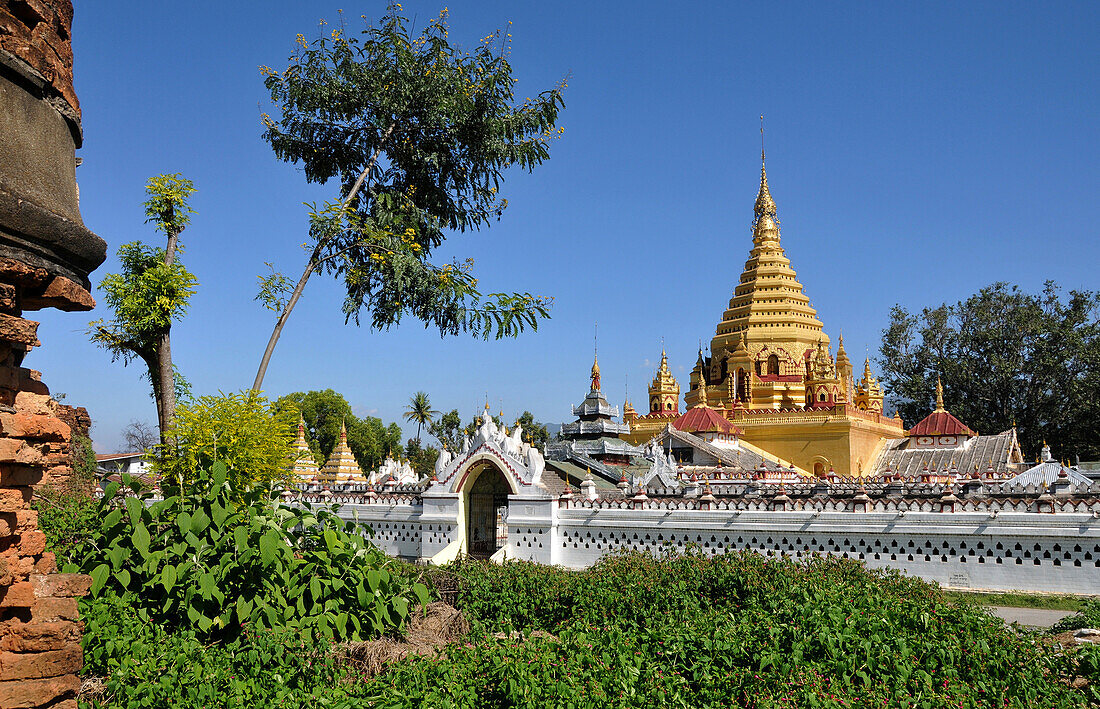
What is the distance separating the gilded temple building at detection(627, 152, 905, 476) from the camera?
129 feet

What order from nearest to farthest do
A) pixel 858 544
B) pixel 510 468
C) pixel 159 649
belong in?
pixel 159 649, pixel 858 544, pixel 510 468

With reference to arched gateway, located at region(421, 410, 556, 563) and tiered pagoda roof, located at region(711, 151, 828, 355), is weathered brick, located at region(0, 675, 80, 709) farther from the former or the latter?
tiered pagoda roof, located at region(711, 151, 828, 355)

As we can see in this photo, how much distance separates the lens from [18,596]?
496 centimetres

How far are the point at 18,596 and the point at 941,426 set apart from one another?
123 ft

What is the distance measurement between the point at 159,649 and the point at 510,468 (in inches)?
478

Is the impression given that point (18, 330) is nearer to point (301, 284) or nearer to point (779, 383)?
point (301, 284)

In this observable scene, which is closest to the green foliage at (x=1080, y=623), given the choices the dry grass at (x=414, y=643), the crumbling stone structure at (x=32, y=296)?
the dry grass at (x=414, y=643)

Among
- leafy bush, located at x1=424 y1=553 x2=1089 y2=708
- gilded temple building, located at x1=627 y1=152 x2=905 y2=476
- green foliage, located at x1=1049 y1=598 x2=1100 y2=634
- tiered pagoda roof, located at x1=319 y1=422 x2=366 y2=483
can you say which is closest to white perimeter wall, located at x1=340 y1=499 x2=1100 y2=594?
green foliage, located at x1=1049 y1=598 x2=1100 y2=634

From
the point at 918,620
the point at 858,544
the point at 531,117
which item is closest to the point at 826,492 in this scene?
the point at 858,544

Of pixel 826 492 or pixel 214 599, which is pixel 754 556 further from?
pixel 826 492

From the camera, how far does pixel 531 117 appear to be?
55.0 feet

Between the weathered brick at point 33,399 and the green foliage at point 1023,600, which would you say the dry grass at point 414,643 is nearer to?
the weathered brick at point 33,399

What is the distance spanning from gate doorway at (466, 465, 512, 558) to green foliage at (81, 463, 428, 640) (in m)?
10.6

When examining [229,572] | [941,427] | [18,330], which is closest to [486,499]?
[229,572]
